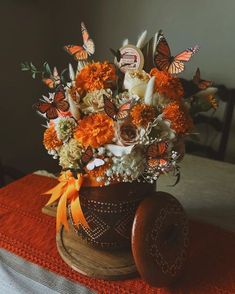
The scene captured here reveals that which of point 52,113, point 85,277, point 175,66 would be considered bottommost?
point 85,277

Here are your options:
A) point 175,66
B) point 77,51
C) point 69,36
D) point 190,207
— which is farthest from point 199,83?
point 69,36

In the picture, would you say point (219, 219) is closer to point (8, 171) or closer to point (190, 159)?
point (190, 159)

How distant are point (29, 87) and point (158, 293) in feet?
5.68

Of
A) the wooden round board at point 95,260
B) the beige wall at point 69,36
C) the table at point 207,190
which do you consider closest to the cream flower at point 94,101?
the wooden round board at point 95,260

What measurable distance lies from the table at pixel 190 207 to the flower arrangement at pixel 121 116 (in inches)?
6.2

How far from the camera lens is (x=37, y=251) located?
819mm

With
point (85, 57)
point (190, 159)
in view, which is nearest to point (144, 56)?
point (85, 57)

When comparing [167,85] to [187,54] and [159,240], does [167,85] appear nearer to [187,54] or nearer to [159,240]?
[187,54]

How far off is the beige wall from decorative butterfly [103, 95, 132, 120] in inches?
55.4

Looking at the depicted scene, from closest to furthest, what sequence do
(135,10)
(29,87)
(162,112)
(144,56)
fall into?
(162,112)
(144,56)
(135,10)
(29,87)

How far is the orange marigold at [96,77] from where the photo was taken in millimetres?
711

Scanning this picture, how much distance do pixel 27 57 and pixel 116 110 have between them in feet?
5.36

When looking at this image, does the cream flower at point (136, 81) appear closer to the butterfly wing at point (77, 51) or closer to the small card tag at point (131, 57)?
the small card tag at point (131, 57)

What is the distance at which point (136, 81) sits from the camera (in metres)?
0.69
